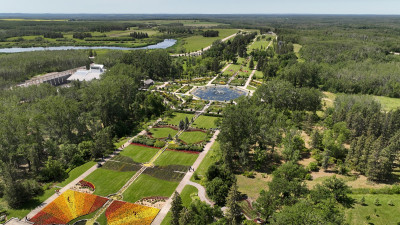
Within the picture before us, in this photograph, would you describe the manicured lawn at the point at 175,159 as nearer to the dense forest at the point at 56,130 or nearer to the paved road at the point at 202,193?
the paved road at the point at 202,193

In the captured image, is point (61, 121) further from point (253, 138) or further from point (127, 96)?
point (253, 138)

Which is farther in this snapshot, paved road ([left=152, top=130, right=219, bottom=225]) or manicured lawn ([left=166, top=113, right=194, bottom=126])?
manicured lawn ([left=166, top=113, right=194, bottom=126])

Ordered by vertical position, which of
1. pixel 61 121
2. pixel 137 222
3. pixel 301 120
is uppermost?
pixel 61 121

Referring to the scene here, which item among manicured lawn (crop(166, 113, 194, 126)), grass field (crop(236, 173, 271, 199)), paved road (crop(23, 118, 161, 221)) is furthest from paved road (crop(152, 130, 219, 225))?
paved road (crop(23, 118, 161, 221))

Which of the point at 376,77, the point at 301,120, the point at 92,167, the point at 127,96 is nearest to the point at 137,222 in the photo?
the point at 92,167

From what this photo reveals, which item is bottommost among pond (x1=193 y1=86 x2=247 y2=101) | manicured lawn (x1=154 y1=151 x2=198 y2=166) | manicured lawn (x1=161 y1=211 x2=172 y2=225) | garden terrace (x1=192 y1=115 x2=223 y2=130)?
manicured lawn (x1=161 y1=211 x2=172 y2=225)

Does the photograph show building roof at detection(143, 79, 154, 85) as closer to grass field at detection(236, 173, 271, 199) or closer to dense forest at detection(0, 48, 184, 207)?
dense forest at detection(0, 48, 184, 207)

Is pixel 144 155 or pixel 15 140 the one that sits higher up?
pixel 15 140
